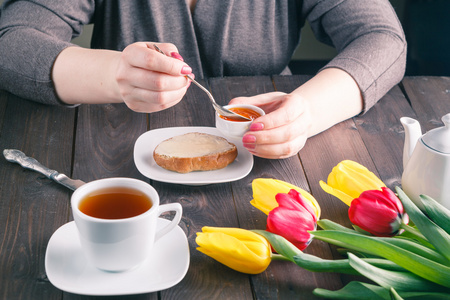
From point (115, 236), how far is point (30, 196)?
1.00 ft

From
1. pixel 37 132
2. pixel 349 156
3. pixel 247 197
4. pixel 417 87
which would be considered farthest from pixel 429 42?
pixel 37 132

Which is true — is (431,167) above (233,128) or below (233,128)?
above

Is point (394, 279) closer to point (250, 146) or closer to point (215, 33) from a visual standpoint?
point (250, 146)

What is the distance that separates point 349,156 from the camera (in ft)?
3.58

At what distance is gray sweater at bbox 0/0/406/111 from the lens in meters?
1.20

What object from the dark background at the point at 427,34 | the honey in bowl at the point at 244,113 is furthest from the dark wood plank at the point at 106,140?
the dark background at the point at 427,34

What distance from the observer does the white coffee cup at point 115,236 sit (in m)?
0.67

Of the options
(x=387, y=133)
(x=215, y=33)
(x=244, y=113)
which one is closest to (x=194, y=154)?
(x=244, y=113)

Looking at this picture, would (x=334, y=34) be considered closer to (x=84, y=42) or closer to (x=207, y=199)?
(x=207, y=199)

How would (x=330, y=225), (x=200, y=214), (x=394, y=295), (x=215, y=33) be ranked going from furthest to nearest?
(x=215, y=33) < (x=200, y=214) < (x=330, y=225) < (x=394, y=295)

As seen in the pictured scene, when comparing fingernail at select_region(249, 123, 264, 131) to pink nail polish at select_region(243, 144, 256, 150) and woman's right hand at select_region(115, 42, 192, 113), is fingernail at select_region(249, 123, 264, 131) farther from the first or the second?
woman's right hand at select_region(115, 42, 192, 113)

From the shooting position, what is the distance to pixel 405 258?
25.5 inches

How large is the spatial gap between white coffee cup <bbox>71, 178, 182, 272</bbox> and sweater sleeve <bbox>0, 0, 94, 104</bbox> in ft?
1.77

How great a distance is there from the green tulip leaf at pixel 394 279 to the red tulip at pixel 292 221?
0.14 meters
